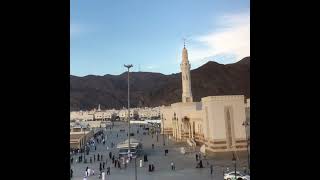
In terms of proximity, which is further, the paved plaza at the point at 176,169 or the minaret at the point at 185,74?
the minaret at the point at 185,74

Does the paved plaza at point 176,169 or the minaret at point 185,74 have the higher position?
the minaret at point 185,74

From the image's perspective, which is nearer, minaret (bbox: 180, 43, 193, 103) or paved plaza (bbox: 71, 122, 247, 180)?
paved plaza (bbox: 71, 122, 247, 180)

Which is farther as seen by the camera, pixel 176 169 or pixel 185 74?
pixel 185 74

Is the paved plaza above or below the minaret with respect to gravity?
below

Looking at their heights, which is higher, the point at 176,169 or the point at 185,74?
the point at 185,74
